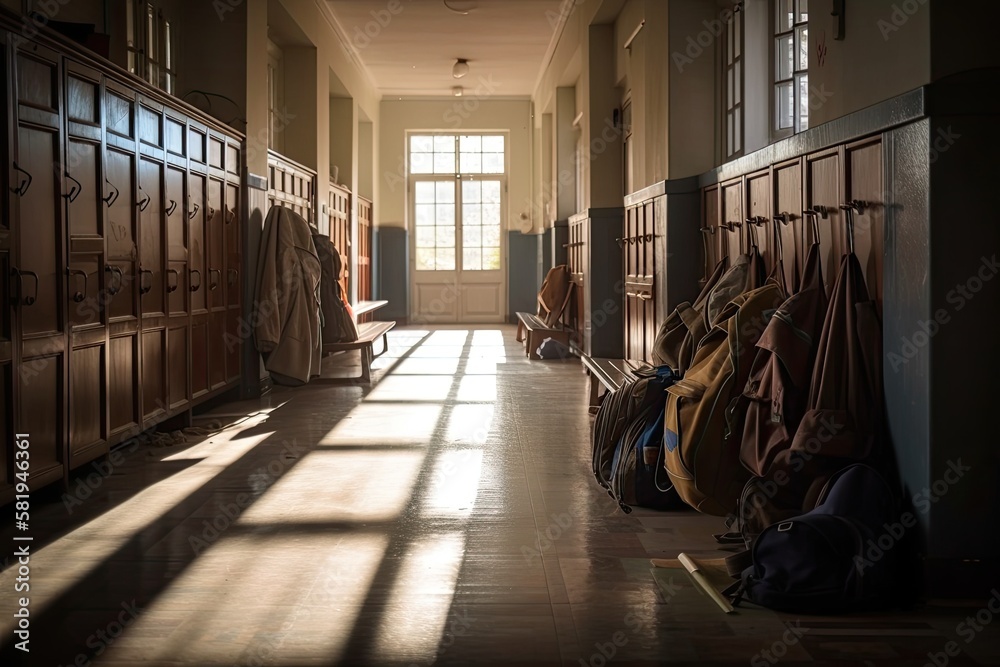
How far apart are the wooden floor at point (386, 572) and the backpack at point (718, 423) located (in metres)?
0.18

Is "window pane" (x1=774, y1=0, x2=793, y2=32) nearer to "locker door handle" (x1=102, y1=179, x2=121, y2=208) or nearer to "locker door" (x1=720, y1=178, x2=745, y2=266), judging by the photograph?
"locker door" (x1=720, y1=178, x2=745, y2=266)

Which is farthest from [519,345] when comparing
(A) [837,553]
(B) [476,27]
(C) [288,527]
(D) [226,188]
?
(A) [837,553]

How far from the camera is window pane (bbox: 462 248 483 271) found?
15.5 metres

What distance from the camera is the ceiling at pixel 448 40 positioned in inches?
388

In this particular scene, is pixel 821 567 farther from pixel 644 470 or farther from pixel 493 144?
pixel 493 144

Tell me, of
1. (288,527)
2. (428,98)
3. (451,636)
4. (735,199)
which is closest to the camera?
(451,636)

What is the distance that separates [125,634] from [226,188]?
4545 millimetres

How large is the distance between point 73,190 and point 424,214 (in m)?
11.6

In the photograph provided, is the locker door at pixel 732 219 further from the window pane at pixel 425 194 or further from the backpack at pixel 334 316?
the window pane at pixel 425 194

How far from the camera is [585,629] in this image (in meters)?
2.49

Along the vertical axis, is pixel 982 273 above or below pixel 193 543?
above

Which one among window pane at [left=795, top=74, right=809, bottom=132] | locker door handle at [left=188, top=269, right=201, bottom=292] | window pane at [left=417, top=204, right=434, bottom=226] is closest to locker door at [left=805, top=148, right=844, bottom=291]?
window pane at [left=795, top=74, right=809, bottom=132]

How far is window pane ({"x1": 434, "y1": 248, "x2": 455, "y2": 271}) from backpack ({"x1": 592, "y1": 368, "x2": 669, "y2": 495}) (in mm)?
11466

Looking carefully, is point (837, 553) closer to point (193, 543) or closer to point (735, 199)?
point (193, 543)
